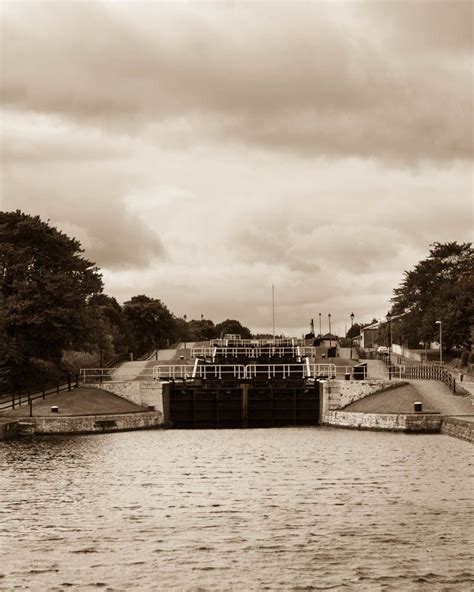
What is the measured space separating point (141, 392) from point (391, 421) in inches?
746

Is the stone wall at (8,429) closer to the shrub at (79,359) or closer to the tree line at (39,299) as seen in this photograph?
the tree line at (39,299)

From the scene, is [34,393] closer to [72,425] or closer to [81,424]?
[81,424]

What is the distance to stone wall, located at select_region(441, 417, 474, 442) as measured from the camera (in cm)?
5297

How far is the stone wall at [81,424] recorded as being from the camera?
61.0 meters

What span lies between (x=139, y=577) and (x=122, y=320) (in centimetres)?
14016

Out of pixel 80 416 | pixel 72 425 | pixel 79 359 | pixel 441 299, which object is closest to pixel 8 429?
pixel 72 425

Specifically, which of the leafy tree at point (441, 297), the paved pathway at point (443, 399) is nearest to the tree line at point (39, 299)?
the paved pathway at point (443, 399)

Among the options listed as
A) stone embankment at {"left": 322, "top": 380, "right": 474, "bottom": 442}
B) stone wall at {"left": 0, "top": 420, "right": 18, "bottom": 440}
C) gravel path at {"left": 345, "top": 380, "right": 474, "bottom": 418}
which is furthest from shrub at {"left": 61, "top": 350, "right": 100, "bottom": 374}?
gravel path at {"left": 345, "top": 380, "right": 474, "bottom": 418}

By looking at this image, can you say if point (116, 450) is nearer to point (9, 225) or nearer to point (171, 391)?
point (171, 391)

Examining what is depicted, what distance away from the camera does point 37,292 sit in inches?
3029

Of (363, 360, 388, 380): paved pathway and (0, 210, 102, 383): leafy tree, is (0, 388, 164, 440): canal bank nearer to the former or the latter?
(0, 210, 102, 383): leafy tree

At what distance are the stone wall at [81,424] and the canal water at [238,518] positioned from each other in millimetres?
8175

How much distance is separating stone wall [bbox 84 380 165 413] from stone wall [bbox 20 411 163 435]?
492 centimetres

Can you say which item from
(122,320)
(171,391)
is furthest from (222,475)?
(122,320)
